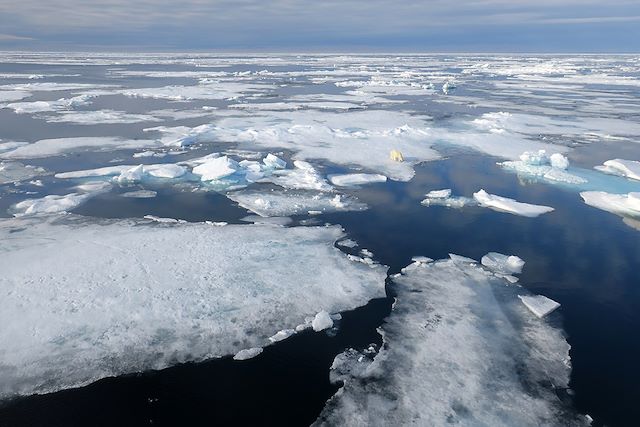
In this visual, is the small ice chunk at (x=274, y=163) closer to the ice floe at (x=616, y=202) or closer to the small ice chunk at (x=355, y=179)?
the small ice chunk at (x=355, y=179)

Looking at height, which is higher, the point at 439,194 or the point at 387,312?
the point at 387,312

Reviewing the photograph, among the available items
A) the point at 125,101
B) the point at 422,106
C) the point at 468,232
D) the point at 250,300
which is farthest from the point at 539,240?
the point at 125,101

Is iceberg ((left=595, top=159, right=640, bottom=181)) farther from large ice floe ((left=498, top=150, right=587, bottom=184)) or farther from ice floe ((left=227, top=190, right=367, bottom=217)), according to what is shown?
ice floe ((left=227, top=190, right=367, bottom=217))

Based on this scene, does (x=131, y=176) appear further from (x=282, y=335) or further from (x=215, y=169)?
(x=282, y=335)

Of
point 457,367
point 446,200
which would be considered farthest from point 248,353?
point 446,200

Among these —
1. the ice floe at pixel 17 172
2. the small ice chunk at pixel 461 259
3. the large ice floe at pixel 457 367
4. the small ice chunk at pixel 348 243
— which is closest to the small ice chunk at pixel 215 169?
the ice floe at pixel 17 172

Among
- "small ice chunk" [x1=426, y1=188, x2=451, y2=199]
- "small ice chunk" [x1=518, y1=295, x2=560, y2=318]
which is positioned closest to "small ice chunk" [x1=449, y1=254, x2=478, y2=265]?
"small ice chunk" [x1=518, y1=295, x2=560, y2=318]
